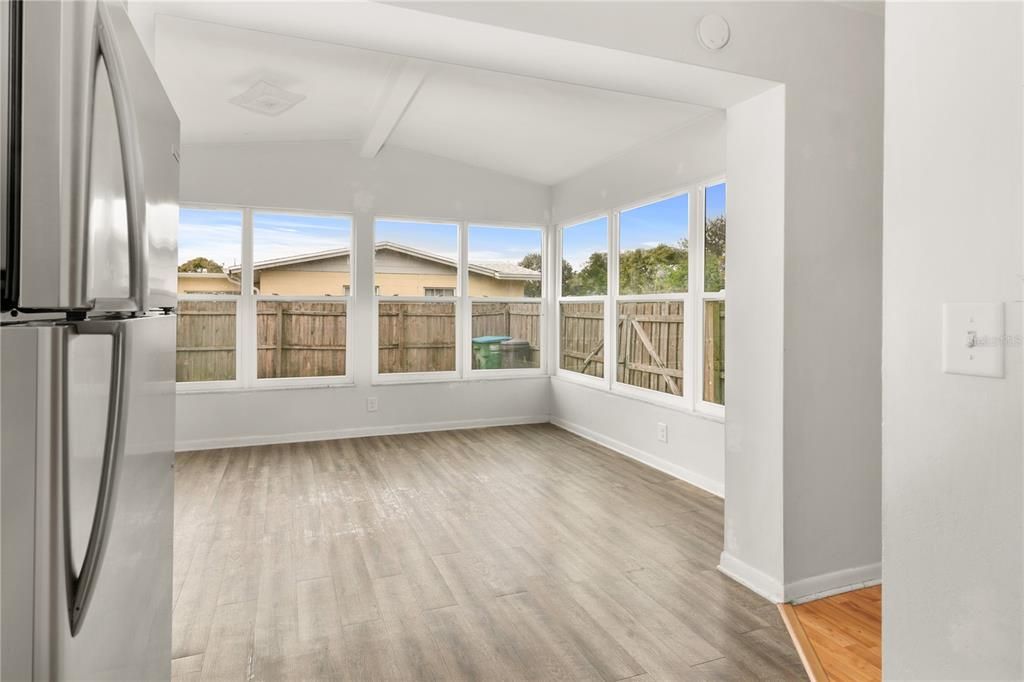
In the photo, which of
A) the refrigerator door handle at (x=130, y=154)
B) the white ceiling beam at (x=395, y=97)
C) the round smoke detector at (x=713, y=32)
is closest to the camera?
the refrigerator door handle at (x=130, y=154)

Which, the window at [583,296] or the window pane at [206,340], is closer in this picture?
the window pane at [206,340]

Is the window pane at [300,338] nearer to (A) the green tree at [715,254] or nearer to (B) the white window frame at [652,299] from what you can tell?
(B) the white window frame at [652,299]

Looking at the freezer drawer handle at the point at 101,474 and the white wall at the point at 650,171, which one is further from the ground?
the white wall at the point at 650,171

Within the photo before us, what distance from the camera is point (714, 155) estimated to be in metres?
3.95

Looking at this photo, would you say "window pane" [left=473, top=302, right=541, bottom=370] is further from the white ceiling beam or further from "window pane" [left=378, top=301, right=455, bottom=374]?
the white ceiling beam

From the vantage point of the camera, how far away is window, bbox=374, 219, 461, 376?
18.9ft

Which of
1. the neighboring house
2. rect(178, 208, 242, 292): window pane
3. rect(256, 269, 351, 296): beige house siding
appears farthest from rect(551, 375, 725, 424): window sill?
rect(178, 208, 242, 292): window pane

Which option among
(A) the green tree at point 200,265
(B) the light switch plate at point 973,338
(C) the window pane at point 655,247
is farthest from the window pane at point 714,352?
(A) the green tree at point 200,265

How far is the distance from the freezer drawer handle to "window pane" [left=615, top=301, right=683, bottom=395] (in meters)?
3.91

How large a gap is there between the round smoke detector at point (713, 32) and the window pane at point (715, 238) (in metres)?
1.67

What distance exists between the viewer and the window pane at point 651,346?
447 cm

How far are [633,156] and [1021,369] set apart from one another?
422cm

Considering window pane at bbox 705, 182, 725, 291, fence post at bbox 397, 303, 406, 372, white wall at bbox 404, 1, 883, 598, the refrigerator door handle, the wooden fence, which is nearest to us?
the refrigerator door handle

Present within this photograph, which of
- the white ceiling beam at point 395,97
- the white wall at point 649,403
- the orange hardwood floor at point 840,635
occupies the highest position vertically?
the white ceiling beam at point 395,97
